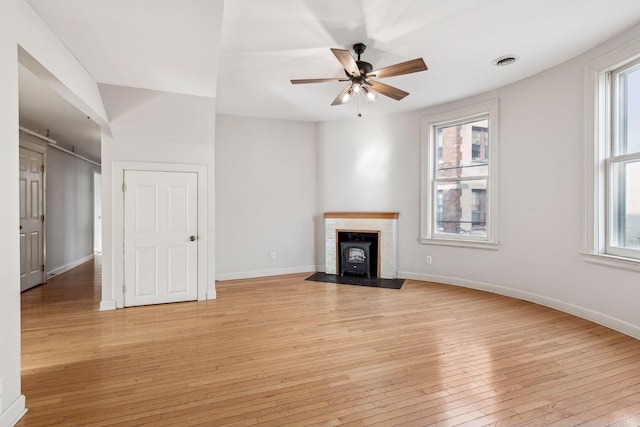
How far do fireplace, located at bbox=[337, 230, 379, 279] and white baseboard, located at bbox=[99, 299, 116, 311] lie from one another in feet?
11.1

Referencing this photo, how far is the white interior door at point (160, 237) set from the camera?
12.9 ft

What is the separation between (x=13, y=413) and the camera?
181 centimetres

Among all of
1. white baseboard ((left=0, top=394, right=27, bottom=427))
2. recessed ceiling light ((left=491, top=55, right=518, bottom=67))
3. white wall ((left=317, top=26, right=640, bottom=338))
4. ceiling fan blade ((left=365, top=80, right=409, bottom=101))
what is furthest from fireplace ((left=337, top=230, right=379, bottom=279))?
white baseboard ((left=0, top=394, right=27, bottom=427))

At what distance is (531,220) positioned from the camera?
3.99m

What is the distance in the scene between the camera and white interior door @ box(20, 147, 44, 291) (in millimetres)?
4707

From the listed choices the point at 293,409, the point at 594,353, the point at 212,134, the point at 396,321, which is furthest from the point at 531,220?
the point at 212,134

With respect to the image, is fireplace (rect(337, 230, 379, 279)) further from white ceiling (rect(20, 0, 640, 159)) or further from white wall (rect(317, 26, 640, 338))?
white ceiling (rect(20, 0, 640, 159))

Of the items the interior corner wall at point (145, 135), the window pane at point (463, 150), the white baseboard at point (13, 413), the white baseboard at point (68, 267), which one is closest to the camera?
the white baseboard at point (13, 413)

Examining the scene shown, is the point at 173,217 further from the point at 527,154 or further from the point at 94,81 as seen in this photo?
the point at 527,154

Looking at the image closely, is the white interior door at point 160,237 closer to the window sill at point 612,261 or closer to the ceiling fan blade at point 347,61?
the ceiling fan blade at point 347,61

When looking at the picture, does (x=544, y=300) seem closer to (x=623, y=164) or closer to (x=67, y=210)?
(x=623, y=164)

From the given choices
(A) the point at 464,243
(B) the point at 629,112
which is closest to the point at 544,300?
(A) the point at 464,243

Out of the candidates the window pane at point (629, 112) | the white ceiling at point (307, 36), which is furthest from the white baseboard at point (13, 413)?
the window pane at point (629, 112)

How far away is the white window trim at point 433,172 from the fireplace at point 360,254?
0.85m
